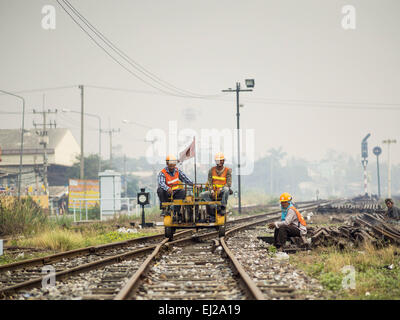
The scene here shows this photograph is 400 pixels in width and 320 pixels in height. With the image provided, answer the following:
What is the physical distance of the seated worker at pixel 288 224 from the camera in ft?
35.2

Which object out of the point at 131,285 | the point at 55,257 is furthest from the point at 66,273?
the point at 55,257

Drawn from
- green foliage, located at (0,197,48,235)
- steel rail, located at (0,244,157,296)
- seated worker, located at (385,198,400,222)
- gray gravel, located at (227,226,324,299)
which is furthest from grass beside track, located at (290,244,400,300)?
green foliage, located at (0,197,48,235)

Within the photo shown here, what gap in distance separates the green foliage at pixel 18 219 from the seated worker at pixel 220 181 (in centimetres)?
698

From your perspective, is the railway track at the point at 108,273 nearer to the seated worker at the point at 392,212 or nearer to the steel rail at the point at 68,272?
the steel rail at the point at 68,272

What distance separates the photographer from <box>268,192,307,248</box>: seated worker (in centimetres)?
1074

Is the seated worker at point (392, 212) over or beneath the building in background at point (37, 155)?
beneath

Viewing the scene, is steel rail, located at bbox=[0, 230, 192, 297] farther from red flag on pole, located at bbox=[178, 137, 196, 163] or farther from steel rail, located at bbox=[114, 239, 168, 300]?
red flag on pole, located at bbox=[178, 137, 196, 163]

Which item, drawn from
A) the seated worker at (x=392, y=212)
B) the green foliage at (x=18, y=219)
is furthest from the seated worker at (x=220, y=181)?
the green foliage at (x=18, y=219)

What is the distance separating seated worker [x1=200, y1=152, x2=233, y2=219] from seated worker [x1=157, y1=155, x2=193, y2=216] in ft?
1.86

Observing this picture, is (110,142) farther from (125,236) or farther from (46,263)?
(46,263)

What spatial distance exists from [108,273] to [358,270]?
13.7ft

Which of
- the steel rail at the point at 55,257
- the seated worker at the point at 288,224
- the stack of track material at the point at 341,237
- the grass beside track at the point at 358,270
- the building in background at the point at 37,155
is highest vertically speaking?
the building in background at the point at 37,155
